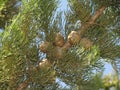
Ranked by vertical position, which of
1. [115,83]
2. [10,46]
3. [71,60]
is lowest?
[115,83]

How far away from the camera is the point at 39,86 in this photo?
3023 mm

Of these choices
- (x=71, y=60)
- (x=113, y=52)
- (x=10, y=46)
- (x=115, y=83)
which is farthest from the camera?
(x=115, y=83)

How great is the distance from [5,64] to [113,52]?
0.97 m

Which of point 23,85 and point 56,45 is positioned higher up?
point 56,45

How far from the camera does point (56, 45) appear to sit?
3.06 metres

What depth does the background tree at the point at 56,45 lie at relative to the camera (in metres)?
2.72

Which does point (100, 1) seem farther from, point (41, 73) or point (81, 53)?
point (41, 73)

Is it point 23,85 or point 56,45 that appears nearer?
point 23,85

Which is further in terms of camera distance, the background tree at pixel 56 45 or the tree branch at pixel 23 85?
the tree branch at pixel 23 85

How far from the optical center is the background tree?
2.72 metres

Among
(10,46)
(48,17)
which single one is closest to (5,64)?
(10,46)

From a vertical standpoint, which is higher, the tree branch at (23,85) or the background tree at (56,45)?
the background tree at (56,45)

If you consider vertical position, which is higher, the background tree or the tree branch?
the background tree

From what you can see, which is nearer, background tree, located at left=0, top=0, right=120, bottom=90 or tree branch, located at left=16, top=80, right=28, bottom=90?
background tree, located at left=0, top=0, right=120, bottom=90
